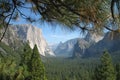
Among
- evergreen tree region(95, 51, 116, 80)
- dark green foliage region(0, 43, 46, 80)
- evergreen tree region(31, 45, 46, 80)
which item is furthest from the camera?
evergreen tree region(95, 51, 116, 80)

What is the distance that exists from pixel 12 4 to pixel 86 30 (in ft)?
4.00

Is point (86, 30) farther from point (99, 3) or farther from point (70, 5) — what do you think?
point (99, 3)

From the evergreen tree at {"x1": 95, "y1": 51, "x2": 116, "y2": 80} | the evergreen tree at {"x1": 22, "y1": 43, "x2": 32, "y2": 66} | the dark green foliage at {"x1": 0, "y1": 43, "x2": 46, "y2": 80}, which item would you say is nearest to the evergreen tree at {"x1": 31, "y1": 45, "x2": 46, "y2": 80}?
the dark green foliage at {"x1": 0, "y1": 43, "x2": 46, "y2": 80}

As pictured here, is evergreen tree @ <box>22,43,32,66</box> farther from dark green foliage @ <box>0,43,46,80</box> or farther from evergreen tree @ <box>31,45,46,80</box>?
evergreen tree @ <box>31,45,46,80</box>

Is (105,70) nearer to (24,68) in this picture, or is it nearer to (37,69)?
(37,69)

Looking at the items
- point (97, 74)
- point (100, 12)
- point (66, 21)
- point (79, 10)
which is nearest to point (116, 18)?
point (100, 12)

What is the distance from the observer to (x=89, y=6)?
125 inches

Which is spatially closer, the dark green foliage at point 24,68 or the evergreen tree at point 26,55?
the dark green foliage at point 24,68

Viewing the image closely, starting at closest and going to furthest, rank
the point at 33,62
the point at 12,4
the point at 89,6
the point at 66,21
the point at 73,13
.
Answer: the point at 89,6, the point at 73,13, the point at 66,21, the point at 12,4, the point at 33,62

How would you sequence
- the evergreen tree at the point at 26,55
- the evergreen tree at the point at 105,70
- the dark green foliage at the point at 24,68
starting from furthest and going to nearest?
the evergreen tree at the point at 26,55, the evergreen tree at the point at 105,70, the dark green foliage at the point at 24,68

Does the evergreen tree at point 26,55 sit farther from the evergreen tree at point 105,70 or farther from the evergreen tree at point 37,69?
the evergreen tree at point 105,70

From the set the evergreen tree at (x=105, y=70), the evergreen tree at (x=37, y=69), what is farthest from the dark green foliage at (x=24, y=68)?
the evergreen tree at (x=105, y=70)

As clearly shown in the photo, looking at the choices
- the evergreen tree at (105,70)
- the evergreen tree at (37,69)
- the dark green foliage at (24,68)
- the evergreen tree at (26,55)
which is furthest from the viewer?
the evergreen tree at (26,55)

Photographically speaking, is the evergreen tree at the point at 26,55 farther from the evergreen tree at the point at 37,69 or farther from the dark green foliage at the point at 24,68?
the evergreen tree at the point at 37,69
